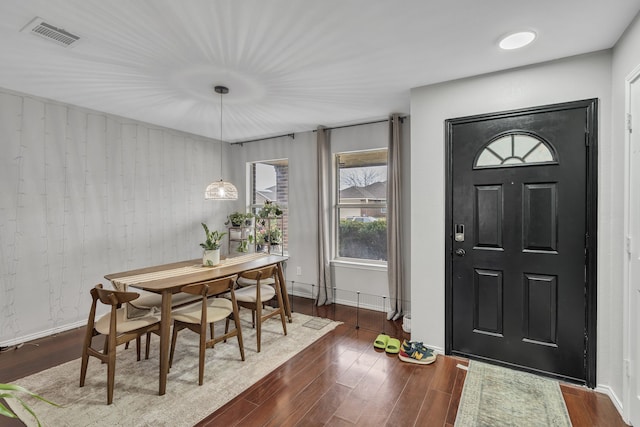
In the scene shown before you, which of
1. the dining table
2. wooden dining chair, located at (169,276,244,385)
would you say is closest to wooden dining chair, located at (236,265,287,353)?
the dining table

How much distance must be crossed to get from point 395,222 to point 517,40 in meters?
2.20

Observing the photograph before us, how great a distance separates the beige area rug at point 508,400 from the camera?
2.06 metres

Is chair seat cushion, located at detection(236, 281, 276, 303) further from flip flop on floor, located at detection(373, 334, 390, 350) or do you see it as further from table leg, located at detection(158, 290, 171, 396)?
flip flop on floor, located at detection(373, 334, 390, 350)

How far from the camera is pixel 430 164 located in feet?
9.74

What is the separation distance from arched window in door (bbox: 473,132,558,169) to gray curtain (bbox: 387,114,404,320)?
48.5 inches

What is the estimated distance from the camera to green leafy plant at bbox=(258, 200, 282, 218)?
5094 millimetres

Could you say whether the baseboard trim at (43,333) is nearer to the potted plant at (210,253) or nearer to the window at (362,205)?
the potted plant at (210,253)

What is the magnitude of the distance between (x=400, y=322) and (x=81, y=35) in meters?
3.97

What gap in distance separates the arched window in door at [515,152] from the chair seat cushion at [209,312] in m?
2.52

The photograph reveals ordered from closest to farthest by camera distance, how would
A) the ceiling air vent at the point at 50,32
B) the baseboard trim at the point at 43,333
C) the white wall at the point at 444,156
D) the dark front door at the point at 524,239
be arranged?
the ceiling air vent at the point at 50,32
the white wall at the point at 444,156
the dark front door at the point at 524,239
the baseboard trim at the point at 43,333

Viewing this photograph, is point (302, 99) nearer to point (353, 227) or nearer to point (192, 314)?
point (353, 227)

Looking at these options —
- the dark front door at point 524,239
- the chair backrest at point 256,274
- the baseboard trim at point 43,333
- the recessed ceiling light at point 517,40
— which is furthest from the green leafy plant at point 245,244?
the recessed ceiling light at point 517,40

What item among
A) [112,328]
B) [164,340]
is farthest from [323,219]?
[112,328]

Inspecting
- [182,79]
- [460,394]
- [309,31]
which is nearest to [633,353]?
[460,394]
